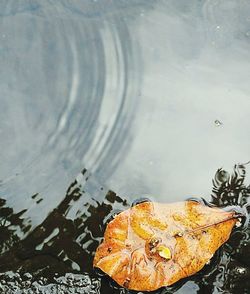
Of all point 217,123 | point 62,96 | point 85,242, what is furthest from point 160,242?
point 62,96

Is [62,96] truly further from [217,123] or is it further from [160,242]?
[160,242]

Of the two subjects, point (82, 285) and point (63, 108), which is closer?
point (82, 285)

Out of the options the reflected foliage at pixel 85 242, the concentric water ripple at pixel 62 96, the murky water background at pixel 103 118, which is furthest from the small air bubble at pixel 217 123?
the concentric water ripple at pixel 62 96

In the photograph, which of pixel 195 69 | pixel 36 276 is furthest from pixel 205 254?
pixel 195 69

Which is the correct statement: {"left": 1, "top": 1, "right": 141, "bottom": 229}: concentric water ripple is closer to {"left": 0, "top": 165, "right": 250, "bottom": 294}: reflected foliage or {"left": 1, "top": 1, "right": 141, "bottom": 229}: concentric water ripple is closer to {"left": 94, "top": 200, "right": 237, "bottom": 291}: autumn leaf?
{"left": 0, "top": 165, "right": 250, "bottom": 294}: reflected foliage

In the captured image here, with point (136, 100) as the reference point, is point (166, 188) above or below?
below

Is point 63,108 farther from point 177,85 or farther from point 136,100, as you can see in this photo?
point 177,85
